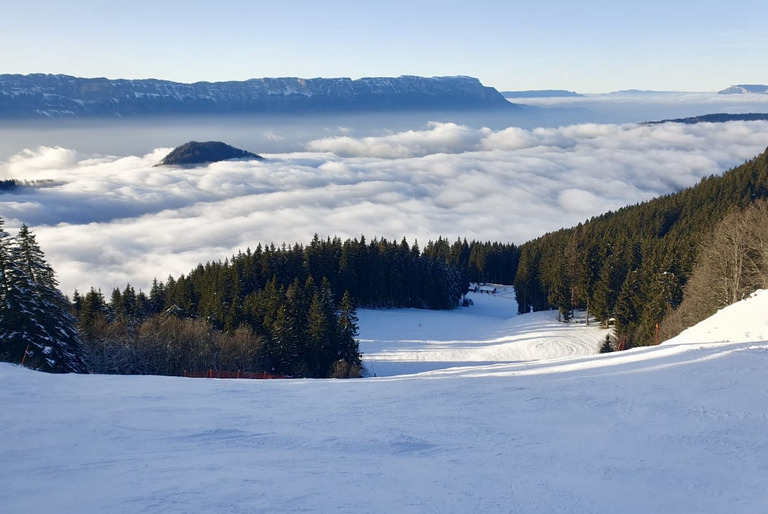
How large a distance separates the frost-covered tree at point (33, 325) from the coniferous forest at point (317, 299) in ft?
0.19

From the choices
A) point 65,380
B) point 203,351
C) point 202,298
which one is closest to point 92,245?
point 202,298

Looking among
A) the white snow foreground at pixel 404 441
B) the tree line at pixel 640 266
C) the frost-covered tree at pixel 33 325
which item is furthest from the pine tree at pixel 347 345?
the white snow foreground at pixel 404 441

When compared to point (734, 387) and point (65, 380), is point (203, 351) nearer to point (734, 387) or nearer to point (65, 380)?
point (65, 380)

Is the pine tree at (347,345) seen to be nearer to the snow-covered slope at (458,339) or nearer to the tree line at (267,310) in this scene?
the tree line at (267,310)

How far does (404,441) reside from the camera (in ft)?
35.2

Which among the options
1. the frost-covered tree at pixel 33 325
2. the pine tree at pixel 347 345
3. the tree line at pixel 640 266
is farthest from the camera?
the tree line at pixel 640 266

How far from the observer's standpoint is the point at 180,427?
1141cm

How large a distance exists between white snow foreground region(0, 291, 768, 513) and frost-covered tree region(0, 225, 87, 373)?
12145 mm

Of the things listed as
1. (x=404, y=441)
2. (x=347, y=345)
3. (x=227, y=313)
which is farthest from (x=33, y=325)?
(x=404, y=441)

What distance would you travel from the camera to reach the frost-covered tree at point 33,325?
85.0 feet

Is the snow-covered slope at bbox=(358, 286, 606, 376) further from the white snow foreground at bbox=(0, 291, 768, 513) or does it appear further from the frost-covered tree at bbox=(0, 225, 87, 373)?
the white snow foreground at bbox=(0, 291, 768, 513)

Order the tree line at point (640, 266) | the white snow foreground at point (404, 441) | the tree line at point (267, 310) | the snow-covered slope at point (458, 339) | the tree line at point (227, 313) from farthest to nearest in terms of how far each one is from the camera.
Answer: the snow-covered slope at point (458, 339) → the tree line at point (640, 266) → the tree line at point (267, 310) → the tree line at point (227, 313) → the white snow foreground at point (404, 441)

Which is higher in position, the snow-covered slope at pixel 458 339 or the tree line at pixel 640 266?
the tree line at pixel 640 266

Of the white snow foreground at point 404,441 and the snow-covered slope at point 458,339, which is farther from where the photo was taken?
the snow-covered slope at point 458,339
